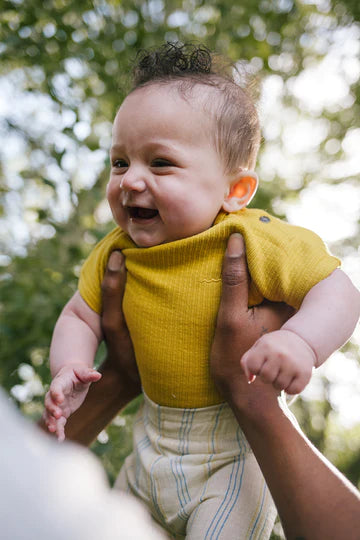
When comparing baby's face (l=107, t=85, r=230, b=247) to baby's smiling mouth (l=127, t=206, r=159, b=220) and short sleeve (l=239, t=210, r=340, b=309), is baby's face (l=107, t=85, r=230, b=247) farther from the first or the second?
short sleeve (l=239, t=210, r=340, b=309)

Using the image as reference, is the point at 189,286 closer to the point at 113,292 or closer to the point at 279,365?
the point at 113,292

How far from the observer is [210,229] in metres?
1.15

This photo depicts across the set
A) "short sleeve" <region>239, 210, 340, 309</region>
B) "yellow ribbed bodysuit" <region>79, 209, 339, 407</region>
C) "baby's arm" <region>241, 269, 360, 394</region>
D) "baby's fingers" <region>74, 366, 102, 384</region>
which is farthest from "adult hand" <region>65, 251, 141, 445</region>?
"baby's arm" <region>241, 269, 360, 394</region>

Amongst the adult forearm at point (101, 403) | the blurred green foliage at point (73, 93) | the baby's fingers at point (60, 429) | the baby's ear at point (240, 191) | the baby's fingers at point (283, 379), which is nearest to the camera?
the baby's fingers at point (283, 379)

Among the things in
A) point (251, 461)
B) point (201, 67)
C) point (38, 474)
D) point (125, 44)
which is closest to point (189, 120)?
point (201, 67)

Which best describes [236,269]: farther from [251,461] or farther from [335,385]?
[335,385]

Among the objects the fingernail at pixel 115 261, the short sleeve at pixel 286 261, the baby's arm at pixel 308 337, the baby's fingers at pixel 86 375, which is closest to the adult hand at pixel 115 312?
the fingernail at pixel 115 261

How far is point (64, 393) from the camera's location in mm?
1059

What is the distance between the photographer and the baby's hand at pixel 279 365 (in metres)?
0.84

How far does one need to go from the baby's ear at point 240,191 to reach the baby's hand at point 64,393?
53 cm

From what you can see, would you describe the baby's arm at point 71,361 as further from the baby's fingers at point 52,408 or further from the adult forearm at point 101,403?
the adult forearm at point 101,403

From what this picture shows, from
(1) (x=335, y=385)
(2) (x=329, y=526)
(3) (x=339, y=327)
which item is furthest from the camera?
(1) (x=335, y=385)

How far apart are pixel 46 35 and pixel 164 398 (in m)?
2.27

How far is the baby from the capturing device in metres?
1.04
